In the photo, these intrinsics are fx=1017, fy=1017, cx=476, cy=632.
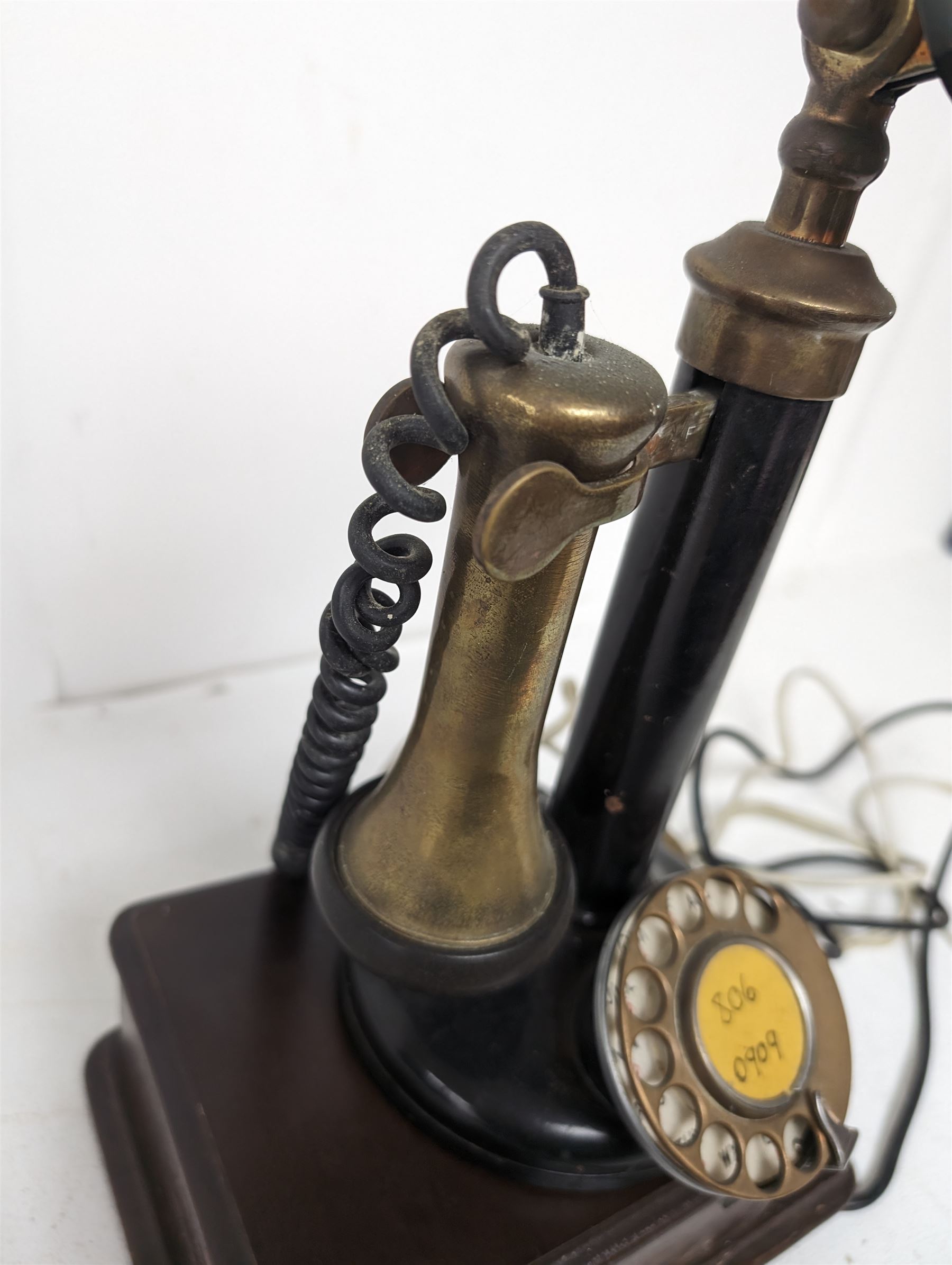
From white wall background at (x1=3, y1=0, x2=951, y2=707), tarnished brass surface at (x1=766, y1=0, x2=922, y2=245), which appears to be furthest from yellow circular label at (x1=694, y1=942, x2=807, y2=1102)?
white wall background at (x1=3, y1=0, x2=951, y2=707)

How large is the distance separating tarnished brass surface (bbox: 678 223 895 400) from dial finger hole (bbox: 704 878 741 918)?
0.31 metres

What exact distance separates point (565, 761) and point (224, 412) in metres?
0.42

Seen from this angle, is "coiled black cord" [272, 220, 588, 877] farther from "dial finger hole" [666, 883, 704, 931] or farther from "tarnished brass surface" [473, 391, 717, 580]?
"dial finger hole" [666, 883, 704, 931]

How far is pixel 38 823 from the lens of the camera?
32.1 inches

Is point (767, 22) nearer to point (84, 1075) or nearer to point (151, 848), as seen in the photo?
point (151, 848)

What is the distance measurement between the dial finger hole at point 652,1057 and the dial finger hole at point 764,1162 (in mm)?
65

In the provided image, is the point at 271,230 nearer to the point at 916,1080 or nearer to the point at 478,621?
the point at 478,621

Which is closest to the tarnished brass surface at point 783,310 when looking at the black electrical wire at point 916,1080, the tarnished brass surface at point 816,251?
the tarnished brass surface at point 816,251

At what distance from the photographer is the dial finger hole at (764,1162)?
0.55m

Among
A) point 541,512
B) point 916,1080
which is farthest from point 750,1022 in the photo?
point 541,512

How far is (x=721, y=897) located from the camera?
0.62 metres

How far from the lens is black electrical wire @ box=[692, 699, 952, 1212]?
69 cm

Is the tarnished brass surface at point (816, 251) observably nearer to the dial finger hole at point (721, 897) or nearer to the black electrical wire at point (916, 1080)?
the dial finger hole at point (721, 897)

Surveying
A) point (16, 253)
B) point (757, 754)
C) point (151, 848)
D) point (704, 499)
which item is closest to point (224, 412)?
point (16, 253)
